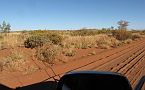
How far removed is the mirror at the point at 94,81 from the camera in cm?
456

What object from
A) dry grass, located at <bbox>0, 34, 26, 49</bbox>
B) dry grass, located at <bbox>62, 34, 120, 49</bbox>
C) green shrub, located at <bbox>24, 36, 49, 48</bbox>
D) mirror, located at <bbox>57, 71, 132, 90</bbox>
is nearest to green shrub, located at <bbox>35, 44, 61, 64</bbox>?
green shrub, located at <bbox>24, 36, 49, 48</bbox>

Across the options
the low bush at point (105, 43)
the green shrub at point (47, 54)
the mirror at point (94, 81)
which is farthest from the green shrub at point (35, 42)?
the mirror at point (94, 81)

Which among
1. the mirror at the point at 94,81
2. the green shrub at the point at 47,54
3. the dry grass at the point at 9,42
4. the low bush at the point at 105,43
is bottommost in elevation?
the low bush at the point at 105,43

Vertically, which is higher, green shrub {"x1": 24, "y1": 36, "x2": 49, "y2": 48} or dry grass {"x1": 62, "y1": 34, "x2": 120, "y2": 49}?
green shrub {"x1": 24, "y1": 36, "x2": 49, "y2": 48}

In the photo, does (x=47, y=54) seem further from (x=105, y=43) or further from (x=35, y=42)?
(x=105, y=43)

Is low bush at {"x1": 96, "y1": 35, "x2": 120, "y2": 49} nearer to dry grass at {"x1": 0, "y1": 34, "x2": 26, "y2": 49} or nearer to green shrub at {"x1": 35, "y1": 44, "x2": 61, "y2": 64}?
dry grass at {"x1": 0, "y1": 34, "x2": 26, "y2": 49}

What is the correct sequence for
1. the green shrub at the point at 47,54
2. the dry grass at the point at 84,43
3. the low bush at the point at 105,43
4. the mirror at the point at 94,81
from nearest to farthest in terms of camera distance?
the mirror at the point at 94,81
the green shrub at the point at 47,54
the dry grass at the point at 84,43
the low bush at the point at 105,43

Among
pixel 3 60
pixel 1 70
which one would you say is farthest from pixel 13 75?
pixel 3 60

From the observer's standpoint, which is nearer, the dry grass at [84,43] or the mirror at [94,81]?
the mirror at [94,81]

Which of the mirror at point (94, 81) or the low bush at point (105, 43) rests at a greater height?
the mirror at point (94, 81)

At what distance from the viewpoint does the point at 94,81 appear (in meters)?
4.68

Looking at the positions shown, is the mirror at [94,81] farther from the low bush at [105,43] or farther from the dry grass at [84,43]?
the low bush at [105,43]

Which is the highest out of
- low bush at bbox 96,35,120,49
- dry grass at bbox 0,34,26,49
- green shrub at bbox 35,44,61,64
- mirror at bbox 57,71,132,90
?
mirror at bbox 57,71,132,90

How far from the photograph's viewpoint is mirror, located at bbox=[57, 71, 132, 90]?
456 centimetres
